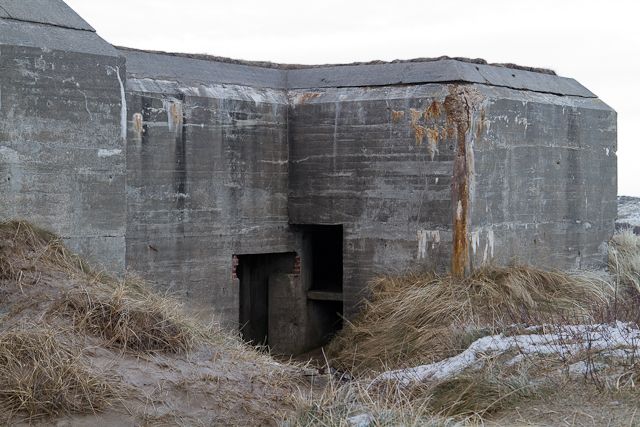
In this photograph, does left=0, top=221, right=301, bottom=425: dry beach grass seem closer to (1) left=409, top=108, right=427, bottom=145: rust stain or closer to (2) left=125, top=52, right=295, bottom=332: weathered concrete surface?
(2) left=125, top=52, right=295, bottom=332: weathered concrete surface

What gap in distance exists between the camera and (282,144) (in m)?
12.2

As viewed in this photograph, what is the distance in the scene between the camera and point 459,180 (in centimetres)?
1144

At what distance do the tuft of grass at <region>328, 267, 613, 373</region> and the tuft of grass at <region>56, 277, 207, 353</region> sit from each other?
2.24 meters

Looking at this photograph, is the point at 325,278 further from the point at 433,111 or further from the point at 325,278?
the point at 433,111

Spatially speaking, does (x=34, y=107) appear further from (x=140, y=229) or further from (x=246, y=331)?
(x=246, y=331)

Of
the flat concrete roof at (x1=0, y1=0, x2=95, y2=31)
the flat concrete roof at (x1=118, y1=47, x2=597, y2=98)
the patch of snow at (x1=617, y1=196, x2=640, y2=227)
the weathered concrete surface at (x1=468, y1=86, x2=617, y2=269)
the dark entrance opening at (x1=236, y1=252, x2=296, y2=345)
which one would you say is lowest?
the dark entrance opening at (x1=236, y1=252, x2=296, y2=345)

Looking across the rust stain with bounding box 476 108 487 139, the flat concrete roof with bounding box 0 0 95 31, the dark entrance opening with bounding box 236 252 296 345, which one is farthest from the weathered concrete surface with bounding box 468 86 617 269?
the flat concrete roof with bounding box 0 0 95 31

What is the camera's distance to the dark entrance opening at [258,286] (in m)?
12.7

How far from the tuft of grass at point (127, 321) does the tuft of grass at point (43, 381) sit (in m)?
0.64

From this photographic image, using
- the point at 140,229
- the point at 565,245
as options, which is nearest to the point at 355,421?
the point at 140,229

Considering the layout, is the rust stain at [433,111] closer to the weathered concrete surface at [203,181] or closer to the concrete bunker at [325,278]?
the weathered concrete surface at [203,181]

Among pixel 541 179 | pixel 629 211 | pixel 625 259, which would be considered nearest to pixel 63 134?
pixel 541 179

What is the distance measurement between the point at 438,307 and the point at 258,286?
286 centimetres

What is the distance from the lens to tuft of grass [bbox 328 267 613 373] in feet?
33.5
